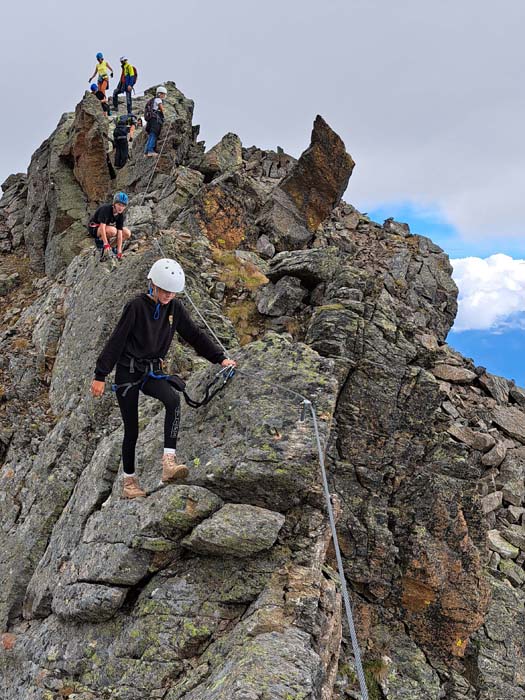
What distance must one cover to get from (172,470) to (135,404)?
54.6 inches

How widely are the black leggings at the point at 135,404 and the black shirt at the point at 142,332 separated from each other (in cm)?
29

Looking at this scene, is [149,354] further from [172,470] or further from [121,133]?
[121,133]

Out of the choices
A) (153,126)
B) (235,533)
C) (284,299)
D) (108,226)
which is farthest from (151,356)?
(153,126)

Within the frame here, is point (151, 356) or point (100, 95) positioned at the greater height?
point (100, 95)

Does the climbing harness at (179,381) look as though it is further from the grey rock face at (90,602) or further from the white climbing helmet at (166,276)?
the grey rock face at (90,602)

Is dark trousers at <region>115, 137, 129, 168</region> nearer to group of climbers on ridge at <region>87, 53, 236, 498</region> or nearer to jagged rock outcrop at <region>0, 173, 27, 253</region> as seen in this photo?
jagged rock outcrop at <region>0, 173, 27, 253</region>

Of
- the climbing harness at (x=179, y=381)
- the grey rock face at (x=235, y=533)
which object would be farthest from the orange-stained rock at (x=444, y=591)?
the climbing harness at (x=179, y=381)

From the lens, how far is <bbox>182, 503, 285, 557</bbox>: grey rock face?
299 inches

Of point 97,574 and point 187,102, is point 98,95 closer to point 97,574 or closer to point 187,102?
point 187,102

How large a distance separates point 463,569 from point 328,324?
640 cm

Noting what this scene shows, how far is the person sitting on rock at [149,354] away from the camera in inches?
328

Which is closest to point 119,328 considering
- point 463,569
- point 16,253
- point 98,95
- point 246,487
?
point 246,487

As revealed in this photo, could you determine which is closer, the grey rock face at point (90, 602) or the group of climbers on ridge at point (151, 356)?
the grey rock face at point (90, 602)

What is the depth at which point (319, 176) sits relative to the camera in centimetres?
2378
